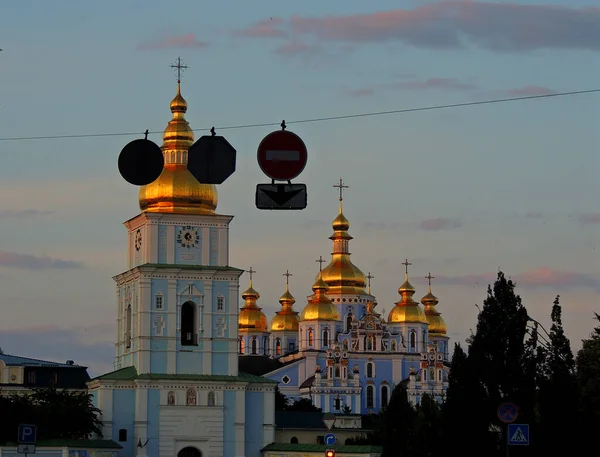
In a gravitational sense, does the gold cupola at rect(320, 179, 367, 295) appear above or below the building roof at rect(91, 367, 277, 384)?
above

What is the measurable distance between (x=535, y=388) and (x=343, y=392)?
→ 92566 mm

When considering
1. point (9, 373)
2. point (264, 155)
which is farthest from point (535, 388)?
point (9, 373)

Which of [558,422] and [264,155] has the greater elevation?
[264,155]

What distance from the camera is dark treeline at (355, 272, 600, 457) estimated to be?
171 ft

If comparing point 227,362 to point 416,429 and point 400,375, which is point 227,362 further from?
point 400,375

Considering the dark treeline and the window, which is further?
the window

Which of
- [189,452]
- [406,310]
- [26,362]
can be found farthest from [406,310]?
[189,452]

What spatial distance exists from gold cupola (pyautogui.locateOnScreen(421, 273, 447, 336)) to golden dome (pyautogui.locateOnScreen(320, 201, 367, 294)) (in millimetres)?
10868

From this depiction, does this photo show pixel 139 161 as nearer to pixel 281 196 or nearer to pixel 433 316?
pixel 281 196

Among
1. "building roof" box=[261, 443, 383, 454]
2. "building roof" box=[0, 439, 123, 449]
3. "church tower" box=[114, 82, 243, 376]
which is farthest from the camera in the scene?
"church tower" box=[114, 82, 243, 376]

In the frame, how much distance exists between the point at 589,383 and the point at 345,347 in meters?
93.0

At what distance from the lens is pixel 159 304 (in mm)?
91375

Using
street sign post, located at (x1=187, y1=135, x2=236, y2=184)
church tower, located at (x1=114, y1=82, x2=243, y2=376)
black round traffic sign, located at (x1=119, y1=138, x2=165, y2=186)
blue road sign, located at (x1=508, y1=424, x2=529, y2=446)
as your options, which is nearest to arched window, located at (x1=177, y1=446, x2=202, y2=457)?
church tower, located at (x1=114, y1=82, x2=243, y2=376)

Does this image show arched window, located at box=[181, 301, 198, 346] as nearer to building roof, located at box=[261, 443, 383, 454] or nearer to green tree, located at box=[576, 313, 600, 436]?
building roof, located at box=[261, 443, 383, 454]
